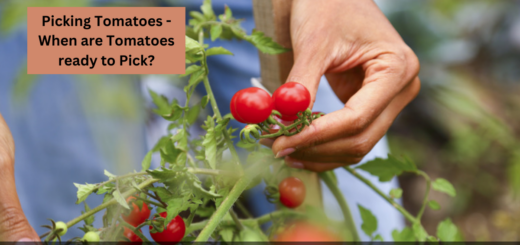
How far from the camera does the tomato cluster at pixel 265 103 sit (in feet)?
1.48

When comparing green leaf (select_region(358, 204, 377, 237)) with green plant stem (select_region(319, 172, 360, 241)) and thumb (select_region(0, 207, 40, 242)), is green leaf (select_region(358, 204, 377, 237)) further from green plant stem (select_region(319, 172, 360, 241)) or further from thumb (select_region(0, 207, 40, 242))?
thumb (select_region(0, 207, 40, 242))

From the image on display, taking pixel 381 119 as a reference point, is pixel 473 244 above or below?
below

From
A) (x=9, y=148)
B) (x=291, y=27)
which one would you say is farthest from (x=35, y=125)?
(x=291, y=27)

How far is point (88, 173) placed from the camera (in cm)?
94

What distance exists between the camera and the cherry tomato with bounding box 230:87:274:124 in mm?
450

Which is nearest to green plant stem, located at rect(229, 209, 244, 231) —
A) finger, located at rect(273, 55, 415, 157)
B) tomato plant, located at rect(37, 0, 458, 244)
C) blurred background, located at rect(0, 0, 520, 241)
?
tomato plant, located at rect(37, 0, 458, 244)

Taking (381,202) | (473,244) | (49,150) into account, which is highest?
(49,150)

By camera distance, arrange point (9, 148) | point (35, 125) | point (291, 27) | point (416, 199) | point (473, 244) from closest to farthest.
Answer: point (9, 148) → point (291, 27) → point (35, 125) → point (473, 244) → point (416, 199)

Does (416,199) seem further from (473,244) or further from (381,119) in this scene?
(381,119)

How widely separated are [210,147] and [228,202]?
0.07 meters

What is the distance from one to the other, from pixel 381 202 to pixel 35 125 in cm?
81

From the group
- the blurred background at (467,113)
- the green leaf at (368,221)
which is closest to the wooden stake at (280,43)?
the green leaf at (368,221)

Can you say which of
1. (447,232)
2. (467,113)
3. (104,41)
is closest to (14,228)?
(104,41)

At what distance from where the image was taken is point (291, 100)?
18.3 inches
